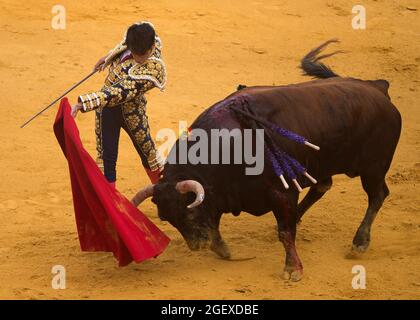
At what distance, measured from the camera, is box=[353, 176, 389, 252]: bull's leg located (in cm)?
729

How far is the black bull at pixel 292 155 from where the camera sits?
6.74 m

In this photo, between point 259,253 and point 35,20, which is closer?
point 259,253

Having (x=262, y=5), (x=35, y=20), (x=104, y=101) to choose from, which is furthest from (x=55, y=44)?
(x=104, y=101)

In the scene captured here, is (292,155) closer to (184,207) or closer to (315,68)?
(184,207)

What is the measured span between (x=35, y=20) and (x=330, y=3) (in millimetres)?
4192

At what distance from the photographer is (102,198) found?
6707 millimetres

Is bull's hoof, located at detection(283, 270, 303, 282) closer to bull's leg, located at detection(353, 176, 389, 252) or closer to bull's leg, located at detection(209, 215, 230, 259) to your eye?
bull's leg, located at detection(209, 215, 230, 259)

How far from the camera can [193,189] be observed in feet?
21.5

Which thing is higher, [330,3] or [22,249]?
[330,3]

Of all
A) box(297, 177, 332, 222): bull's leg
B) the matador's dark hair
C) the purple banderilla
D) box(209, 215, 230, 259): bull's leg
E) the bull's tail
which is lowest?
box(209, 215, 230, 259): bull's leg

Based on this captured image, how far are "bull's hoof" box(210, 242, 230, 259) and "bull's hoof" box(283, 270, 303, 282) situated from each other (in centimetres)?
54

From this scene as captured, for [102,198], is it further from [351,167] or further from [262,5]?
[262,5]

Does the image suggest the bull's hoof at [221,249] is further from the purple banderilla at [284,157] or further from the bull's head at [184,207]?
the purple banderilla at [284,157]

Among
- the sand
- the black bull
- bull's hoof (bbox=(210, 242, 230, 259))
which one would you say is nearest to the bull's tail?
the black bull
